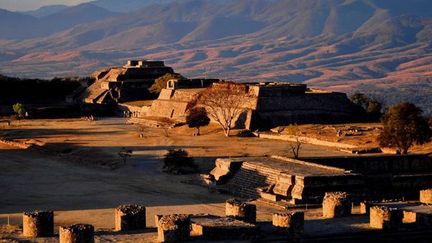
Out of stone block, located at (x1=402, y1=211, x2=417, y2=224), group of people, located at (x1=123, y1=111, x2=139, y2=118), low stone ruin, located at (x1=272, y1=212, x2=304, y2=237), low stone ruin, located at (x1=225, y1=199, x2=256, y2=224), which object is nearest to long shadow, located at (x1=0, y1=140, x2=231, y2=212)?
low stone ruin, located at (x1=225, y1=199, x2=256, y2=224)

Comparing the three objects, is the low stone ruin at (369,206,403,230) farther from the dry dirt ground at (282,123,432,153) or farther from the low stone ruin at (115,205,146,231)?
the dry dirt ground at (282,123,432,153)

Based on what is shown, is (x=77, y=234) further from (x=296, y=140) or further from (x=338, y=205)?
(x=296, y=140)

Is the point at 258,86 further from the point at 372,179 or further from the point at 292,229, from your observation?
the point at 292,229

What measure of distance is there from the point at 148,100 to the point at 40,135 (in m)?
27.9

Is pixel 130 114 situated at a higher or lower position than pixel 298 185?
higher

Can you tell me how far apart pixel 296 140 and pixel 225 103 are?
1163cm

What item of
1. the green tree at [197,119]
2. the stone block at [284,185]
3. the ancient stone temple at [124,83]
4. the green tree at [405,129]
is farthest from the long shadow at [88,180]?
the ancient stone temple at [124,83]

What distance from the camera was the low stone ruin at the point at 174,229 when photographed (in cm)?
2803

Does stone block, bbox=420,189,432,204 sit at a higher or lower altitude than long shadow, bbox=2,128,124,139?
lower

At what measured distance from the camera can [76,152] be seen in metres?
61.2

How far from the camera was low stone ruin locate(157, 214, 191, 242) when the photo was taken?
2803 centimetres

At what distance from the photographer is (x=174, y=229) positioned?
28.0m

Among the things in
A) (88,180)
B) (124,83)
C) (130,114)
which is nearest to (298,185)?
(88,180)

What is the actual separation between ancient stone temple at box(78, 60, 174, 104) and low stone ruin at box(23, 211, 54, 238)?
69045mm
